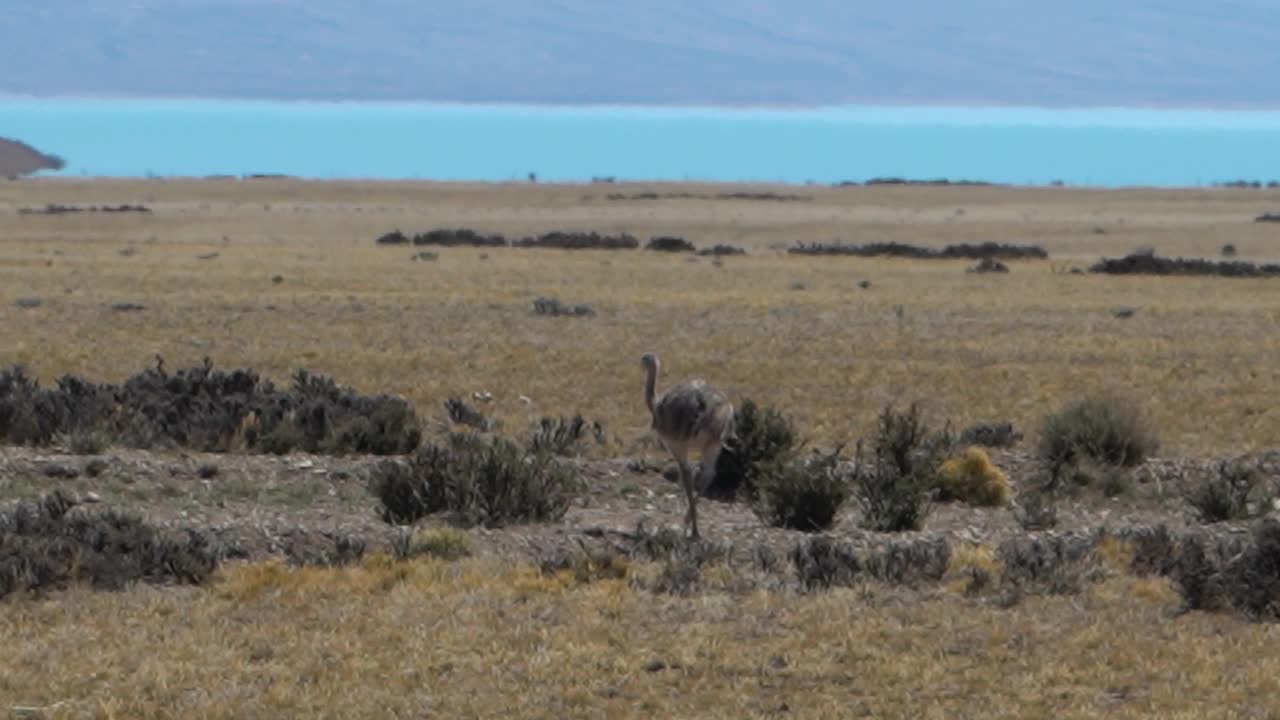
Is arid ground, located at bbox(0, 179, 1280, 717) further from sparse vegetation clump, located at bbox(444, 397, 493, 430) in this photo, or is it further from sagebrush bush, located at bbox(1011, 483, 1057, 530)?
sparse vegetation clump, located at bbox(444, 397, 493, 430)

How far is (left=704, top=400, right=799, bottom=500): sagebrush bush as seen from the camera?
53.7 ft

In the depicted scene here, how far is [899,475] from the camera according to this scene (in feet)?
49.4

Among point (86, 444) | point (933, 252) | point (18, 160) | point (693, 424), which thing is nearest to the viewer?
point (693, 424)

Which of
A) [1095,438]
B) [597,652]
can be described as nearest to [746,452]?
[1095,438]

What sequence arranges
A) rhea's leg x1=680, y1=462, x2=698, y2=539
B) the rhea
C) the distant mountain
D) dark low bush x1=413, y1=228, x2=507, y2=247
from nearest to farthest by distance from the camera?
rhea's leg x1=680, y1=462, x2=698, y2=539
the rhea
dark low bush x1=413, y1=228, x2=507, y2=247
the distant mountain

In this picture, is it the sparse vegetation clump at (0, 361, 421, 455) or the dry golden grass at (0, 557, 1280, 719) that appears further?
the sparse vegetation clump at (0, 361, 421, 455)

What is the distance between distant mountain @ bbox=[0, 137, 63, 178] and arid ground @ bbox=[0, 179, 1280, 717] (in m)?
54.1

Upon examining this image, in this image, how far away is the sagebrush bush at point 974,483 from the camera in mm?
15875

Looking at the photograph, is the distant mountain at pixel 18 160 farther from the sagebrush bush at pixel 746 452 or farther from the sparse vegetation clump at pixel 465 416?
the sagebrush bush at pixel 746 452

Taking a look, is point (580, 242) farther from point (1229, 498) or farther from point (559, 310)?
point (1229, 498)

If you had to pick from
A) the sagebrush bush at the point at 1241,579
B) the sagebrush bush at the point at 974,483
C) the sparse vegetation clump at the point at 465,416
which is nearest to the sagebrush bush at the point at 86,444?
the sparse vegetation clump at the point at 465,416

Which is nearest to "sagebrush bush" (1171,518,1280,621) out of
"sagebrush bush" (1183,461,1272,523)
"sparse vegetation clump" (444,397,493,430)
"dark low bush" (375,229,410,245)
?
"sagebrush bush" (1183,461,1272,523)

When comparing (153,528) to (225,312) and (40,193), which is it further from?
(40,193)

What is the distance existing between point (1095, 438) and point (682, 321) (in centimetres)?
1625
